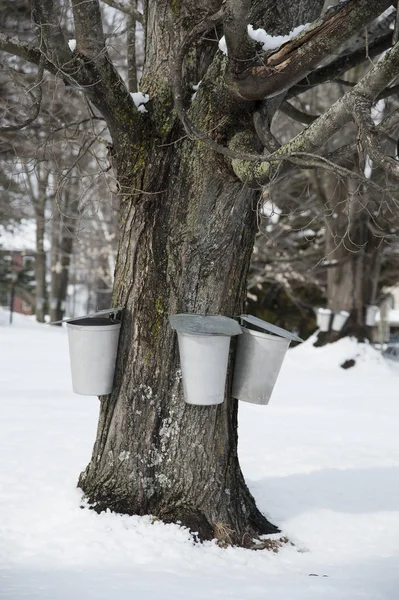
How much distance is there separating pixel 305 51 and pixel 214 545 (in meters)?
2.56

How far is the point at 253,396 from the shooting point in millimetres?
3746

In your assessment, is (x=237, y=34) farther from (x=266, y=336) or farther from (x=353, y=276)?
(x=353, y=276)

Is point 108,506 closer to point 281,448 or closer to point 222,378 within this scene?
point 222,378

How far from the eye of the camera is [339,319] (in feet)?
40.4

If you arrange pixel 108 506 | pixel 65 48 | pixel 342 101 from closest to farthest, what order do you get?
pixel 342 101 → pixel 65 48 → pixel 108 506

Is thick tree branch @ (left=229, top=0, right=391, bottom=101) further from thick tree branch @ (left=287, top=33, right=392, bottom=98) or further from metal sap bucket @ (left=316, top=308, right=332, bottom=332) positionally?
metal sap bucket @ (left=316, top=308, right=332, bottom=332)

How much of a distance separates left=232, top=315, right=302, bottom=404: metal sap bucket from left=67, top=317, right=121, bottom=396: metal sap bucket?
0.70 meters

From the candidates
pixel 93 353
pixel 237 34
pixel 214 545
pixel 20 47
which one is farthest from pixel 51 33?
pixel 214 545

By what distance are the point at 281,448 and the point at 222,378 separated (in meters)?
2.53

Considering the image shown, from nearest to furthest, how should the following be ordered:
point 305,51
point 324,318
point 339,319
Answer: point 305,51 → point 339,319 → point 324,318

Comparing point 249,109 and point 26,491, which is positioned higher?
point 249,109

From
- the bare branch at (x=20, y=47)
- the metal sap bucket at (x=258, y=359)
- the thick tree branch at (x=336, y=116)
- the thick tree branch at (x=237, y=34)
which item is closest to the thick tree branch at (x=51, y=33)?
the bare branch at (x=20, y=47)

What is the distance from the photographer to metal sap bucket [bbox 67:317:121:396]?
3.67 meters

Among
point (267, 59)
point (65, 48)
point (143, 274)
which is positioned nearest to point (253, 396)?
point (143, 274)
